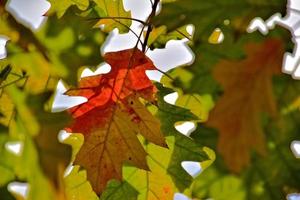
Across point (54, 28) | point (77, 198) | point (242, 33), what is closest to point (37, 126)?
point (54, 28)

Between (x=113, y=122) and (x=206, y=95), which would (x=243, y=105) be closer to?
(x=206, y=95)

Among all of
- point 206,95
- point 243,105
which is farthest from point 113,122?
point 243,105

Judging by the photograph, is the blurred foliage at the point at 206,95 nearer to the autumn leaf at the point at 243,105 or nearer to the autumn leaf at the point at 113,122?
the autumn leaf at the point at 243,105

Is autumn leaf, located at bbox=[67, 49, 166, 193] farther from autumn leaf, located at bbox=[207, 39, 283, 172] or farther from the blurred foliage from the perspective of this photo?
autumn leaf, located at bbox=[207, 39, 283, 172]

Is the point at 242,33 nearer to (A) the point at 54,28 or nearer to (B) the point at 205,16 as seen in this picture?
(B) the point at 205,16

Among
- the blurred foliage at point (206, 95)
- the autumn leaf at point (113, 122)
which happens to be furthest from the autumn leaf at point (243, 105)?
the autumn leaf at point (113, 122)

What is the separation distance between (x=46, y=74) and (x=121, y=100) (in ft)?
1.78

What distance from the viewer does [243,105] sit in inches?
65.1

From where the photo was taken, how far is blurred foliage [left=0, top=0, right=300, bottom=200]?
1598 millimetres

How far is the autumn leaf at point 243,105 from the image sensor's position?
1.62 meters

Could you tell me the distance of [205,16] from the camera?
187 cm

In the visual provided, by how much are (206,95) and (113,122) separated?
36 centimetres

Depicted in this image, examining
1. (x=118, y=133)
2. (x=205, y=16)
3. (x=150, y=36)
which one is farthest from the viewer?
(x=150, y=36)

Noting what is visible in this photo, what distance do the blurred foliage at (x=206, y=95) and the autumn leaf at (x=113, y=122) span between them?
0.14 m
